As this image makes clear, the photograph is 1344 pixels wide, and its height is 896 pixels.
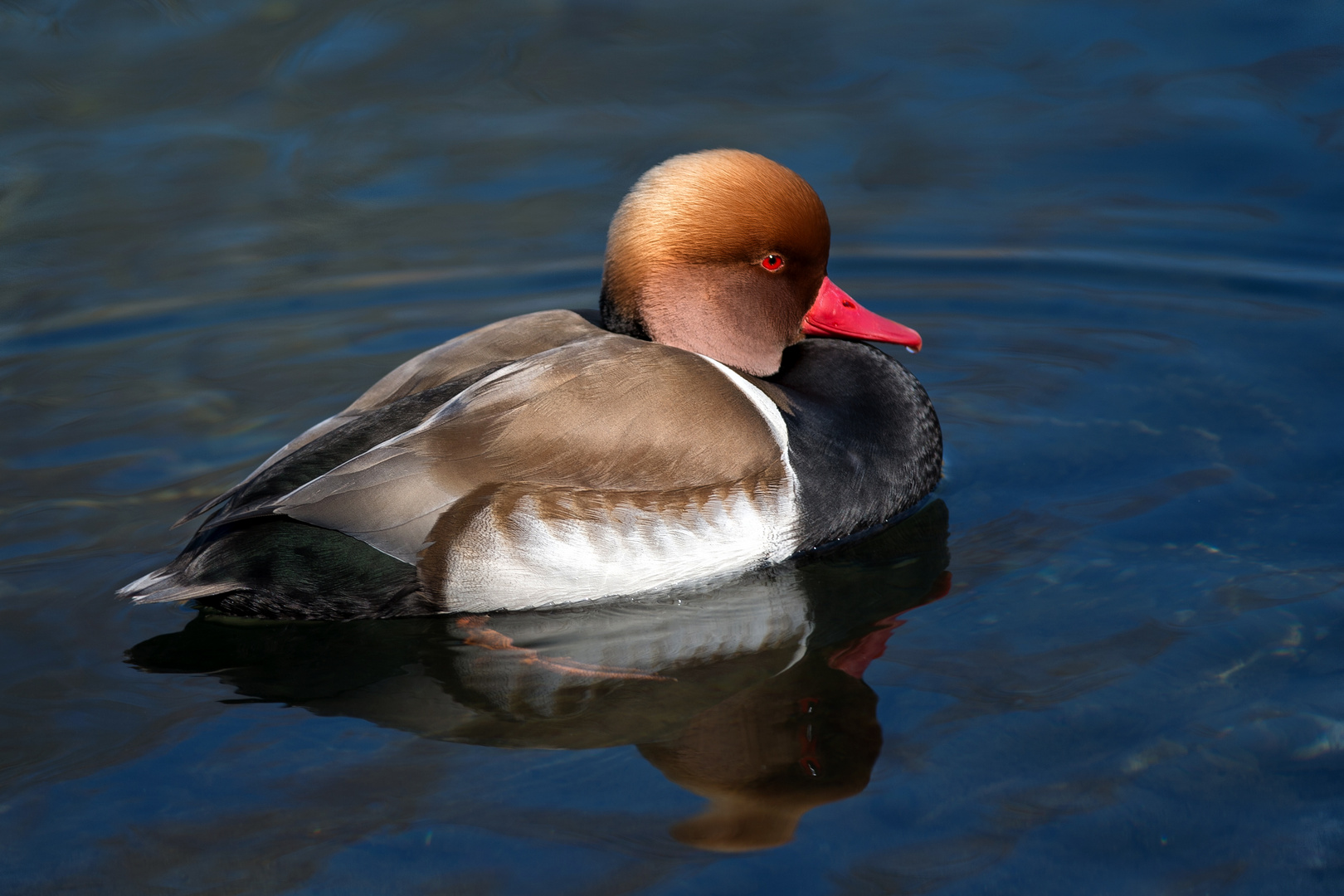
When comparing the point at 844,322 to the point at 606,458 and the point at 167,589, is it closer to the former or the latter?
the point at 606,458

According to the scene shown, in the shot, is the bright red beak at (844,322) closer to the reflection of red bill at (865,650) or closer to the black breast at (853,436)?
the black breast at (853,436)

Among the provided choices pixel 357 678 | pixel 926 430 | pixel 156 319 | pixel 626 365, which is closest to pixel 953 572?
pixel 926 430

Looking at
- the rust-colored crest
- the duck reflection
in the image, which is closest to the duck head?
the rust-colored crest

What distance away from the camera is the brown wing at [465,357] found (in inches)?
173

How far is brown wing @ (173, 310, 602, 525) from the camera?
14.4ft

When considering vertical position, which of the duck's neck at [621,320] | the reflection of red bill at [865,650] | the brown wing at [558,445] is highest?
the duck's neck at [621,320]

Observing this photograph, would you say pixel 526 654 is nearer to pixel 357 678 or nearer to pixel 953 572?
pixel 357 678

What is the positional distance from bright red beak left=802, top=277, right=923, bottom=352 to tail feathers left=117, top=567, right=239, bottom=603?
2114mm

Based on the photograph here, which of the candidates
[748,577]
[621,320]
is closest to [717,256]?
[621,320]

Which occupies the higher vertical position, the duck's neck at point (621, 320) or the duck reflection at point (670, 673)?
the duck's neck at point (621, 320)

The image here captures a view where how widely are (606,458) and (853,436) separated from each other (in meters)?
0.92

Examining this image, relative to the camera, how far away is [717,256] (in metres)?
4.48

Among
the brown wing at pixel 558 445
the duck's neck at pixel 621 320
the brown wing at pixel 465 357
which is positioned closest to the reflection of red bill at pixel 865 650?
the brown wing at pixel 558 445

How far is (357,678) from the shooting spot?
3967 mm
